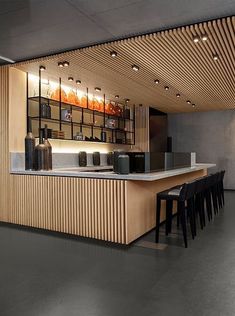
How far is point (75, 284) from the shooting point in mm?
2752

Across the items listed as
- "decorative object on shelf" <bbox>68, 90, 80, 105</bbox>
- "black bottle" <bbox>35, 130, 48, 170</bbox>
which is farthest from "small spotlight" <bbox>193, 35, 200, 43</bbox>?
"decorative object on shelf" <bbox>68, 90, 80, 105</bbox>

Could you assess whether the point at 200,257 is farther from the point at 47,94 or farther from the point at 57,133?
the point at 47,94

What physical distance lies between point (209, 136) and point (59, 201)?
7.05m

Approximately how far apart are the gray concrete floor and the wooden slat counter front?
0.76 feet

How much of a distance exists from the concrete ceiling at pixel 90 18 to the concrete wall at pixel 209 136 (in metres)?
6.89

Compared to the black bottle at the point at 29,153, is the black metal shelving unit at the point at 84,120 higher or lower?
higher

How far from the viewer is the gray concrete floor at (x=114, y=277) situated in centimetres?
233

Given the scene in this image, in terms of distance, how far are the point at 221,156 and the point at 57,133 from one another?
6.14 meters

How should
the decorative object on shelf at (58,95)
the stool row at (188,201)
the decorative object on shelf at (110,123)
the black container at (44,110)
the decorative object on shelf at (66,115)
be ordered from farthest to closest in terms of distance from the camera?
the decorative object on shelf at (110,123) → the decorative object on shelf at (66,115) → the decorative object on shelf at (58,95) → the black container at (44,110) → the stool row at (188,201)

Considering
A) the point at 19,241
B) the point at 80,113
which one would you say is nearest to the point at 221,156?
the point at 80,113

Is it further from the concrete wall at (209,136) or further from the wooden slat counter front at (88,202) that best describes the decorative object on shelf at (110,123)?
the wooden slat counter front at (88,202)

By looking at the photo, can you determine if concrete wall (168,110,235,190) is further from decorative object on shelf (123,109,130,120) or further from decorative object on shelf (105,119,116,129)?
decorative object on shelf (105,119,116,129)

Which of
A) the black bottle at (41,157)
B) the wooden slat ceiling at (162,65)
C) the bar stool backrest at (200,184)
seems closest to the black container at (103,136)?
the wooden slat ceiling at (162,65)

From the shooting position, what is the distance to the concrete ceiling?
3139 millimetres
